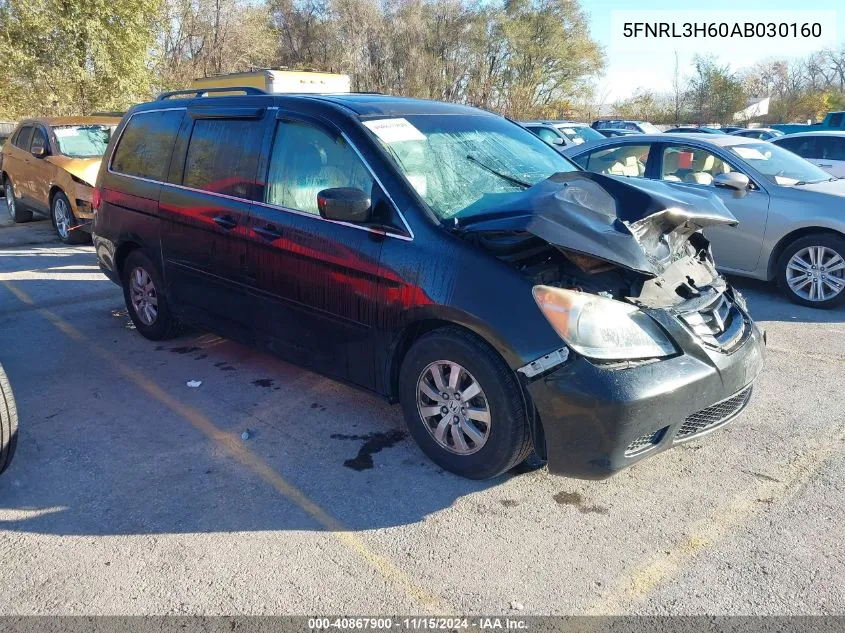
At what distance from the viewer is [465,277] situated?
325 centimetres

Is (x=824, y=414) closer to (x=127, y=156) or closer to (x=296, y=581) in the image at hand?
(x=296, y=581)

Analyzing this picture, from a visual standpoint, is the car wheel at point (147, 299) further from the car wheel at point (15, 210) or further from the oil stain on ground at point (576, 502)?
the car wheel at point (15, 210)

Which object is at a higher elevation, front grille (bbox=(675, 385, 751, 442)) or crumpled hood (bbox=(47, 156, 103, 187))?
crumpled hood (bbox=(47, 156, 103, 187))

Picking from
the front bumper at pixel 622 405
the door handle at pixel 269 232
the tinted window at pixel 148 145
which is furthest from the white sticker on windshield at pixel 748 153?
the tinted window at pixel 148 145

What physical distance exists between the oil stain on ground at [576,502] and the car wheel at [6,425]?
104 inches

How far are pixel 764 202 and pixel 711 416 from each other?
427 cm

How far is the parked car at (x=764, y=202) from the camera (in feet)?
21.4

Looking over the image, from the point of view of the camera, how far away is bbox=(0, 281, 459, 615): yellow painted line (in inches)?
106

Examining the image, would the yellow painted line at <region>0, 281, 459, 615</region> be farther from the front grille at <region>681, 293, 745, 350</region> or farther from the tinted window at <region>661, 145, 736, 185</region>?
the tinted window at <region>661, 145, 736, 185</region>

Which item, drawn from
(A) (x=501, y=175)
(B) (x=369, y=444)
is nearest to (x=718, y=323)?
(A) (x=501, y=175)

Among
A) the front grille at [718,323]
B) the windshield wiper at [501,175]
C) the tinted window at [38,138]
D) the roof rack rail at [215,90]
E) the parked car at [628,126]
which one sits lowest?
the front grille at [718,323]

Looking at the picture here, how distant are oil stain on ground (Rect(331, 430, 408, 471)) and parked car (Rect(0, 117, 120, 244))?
7575mm

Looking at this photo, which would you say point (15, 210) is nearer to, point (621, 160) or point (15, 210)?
point (15, 210)

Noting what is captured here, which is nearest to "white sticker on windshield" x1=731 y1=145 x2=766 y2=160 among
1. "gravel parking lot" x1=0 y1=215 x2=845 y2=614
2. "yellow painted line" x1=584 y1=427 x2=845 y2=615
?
"gravel parking lot" x1=0 y1=215 x2=845 y2=614
